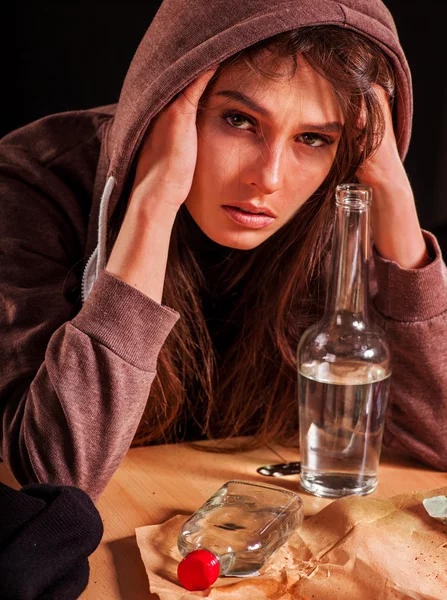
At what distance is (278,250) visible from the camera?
4.45ft

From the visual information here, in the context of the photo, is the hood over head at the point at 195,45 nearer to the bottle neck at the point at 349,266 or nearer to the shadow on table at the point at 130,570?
the bottle neck at the point at 349,266

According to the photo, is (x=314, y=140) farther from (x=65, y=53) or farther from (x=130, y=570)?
(x=65, y=53)

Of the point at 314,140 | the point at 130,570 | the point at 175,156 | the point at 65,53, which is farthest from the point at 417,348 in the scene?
the point at 65,53

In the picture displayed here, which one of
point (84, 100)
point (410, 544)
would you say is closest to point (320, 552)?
point (410, 544)

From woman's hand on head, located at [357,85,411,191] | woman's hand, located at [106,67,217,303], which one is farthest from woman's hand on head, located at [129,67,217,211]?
woman's hand on head, located at [357,85,411,191]

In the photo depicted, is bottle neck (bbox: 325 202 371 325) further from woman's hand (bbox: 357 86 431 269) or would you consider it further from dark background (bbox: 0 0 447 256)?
dark background (bbox: 0 0 447 256)

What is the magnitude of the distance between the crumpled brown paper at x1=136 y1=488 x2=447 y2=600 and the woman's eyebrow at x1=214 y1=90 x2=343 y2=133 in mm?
451

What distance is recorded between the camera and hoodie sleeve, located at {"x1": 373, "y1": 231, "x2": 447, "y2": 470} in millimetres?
1205

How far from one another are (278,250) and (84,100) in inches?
45.2

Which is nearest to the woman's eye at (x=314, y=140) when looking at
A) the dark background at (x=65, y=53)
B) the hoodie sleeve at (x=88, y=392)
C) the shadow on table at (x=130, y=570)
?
Answer: the hoodie sleeve at (x=88, y=392)

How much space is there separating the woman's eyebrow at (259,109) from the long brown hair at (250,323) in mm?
41

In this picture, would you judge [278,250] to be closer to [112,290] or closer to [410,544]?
[112,290]

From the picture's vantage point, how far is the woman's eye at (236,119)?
1129 millimetres

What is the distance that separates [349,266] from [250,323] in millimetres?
334
